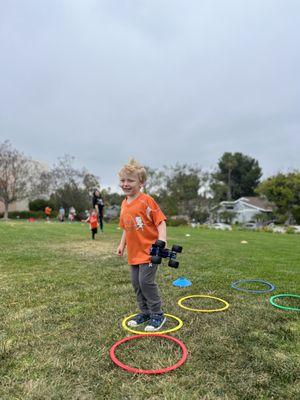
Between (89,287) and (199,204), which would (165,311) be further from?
(199,204)

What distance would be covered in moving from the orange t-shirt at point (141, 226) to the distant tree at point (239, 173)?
5672 cm

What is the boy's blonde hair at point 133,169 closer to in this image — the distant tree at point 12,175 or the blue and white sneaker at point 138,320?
the blue and white sneaker at point 138,320

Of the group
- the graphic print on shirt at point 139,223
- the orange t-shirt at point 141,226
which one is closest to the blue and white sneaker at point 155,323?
the orange t-shirt at point 141,226

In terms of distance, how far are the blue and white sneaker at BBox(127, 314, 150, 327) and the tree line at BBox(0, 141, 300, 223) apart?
111ft

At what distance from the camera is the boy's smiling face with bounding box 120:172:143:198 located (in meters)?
3.50

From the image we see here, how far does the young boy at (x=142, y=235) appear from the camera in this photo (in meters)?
3.41

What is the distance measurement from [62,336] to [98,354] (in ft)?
1.77

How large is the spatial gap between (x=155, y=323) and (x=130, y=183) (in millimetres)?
1523

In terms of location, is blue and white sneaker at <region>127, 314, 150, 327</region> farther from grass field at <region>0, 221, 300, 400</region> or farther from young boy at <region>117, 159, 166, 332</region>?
grass field at <region>0, 221, 300, 400</region>

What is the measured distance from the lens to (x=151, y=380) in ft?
7.57

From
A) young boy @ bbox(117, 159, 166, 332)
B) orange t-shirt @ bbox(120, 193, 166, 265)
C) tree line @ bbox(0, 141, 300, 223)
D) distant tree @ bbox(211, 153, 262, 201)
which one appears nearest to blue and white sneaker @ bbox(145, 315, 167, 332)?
young boy @ bbox(117, 159, 166, 332)

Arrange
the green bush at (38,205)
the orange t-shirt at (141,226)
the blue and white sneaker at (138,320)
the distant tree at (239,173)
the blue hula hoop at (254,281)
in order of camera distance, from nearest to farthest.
Answer: 1. the blue and white sneaker at (138,320)
2. the orange t-shirt at (141,226)
3. the blue hula hoop at (254,281)
4. the green bush at (38,205)
5. the distant tree at (239,173)

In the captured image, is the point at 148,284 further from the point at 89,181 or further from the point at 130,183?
the point at 89,181

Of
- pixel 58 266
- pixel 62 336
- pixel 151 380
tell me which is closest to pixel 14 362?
pixel 62 336
